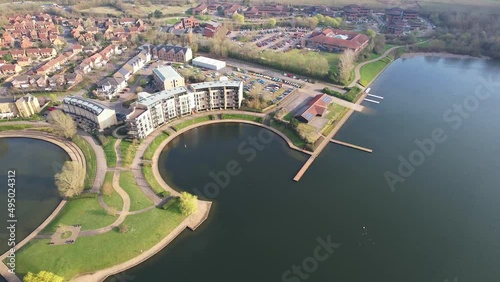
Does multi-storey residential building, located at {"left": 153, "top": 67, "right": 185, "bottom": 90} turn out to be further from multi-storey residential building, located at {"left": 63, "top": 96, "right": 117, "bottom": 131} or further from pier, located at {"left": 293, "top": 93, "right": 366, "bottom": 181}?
pier, located at {"left": 293, "top": 93, "right": 366, "bottom": 181}

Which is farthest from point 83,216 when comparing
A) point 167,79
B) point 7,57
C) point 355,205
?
point 7,57

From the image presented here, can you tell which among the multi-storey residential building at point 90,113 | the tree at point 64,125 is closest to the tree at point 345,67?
the multi-storey residential building at point 90,113

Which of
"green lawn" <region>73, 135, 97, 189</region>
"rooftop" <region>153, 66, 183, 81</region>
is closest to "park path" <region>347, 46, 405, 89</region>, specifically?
"rooftop" <region>153, 66, 183, 81</region>

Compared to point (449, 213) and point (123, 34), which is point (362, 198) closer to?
point (449, 213)

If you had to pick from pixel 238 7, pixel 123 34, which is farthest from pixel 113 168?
pixel 238 7

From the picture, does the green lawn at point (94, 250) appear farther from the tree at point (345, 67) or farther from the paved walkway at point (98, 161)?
the tree at point (345, 67)

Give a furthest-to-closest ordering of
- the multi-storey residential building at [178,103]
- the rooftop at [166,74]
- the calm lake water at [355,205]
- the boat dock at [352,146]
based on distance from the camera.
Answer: the rooftop at [166,74], the boat dock at [352,146], the multi-storey residential building at [178,103], the calm lake water at [355,205]
